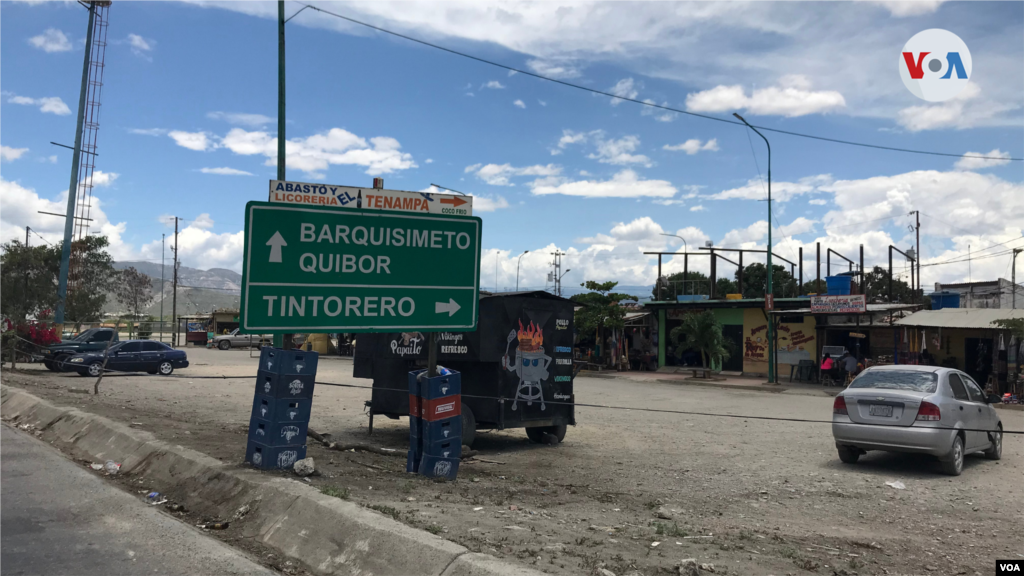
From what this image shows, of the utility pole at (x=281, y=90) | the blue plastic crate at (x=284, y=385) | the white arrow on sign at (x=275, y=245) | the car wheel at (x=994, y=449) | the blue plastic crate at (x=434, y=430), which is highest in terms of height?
the utility pole at (x=281, y=90)

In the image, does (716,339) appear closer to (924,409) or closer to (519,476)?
(924,409)

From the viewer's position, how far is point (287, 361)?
729cm

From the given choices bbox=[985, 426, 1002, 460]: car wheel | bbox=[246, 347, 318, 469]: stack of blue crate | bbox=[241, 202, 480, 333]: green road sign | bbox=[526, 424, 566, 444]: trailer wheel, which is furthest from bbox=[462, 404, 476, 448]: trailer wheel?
bbox=[985, 426, 1002, 460]: car wheel

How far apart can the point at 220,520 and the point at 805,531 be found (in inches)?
199

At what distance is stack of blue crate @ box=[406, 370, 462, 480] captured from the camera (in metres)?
7.74

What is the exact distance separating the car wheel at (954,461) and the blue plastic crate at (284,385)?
8264mm

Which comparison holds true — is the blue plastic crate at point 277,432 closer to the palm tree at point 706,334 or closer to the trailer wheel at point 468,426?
the trailer wheel at point 468,426

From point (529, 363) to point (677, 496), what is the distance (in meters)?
4.11

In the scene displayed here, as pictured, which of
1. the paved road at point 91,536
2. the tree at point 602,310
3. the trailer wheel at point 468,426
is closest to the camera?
the paved road at point 91,536

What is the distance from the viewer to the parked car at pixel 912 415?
941 centimetres

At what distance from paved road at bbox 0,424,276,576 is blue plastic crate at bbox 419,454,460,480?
2.61 metres

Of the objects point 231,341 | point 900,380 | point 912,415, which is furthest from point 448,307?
point 231,341

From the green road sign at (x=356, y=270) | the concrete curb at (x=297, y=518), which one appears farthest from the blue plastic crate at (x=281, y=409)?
the green road sign at (x=356, y=270)

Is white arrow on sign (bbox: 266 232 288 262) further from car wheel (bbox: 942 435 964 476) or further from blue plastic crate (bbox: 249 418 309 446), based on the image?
car wheel (bbox: 942 435 964 476)
